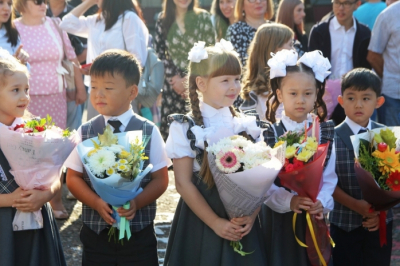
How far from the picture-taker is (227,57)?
388 cm

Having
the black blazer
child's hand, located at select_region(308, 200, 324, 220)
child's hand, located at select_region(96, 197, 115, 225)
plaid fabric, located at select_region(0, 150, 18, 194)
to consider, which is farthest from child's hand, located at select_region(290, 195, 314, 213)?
the black blazer

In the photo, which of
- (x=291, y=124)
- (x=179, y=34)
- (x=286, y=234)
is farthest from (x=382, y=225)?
(x=179, y=34)

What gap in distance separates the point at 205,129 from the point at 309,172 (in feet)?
2.13

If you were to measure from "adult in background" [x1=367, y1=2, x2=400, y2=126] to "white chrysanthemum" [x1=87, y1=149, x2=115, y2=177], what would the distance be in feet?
13.1

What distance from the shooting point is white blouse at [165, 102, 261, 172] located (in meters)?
3.77

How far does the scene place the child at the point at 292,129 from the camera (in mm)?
3914

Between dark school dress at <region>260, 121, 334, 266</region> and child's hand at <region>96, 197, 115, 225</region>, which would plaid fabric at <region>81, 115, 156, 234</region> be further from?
dark school dress at <region>260, 121, 334, 266</region>

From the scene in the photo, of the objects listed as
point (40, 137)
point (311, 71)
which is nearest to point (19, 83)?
point (40, 137)

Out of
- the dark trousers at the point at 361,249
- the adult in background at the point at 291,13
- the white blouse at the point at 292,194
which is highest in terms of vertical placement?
the adult in background at the point at 291,13

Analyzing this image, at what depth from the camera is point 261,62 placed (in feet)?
17.4

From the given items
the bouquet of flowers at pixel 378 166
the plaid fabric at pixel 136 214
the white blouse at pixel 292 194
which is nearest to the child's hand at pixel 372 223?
the bouquet of flowers at pixel 378 166

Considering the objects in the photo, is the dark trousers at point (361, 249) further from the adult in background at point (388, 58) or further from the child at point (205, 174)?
the adult in background at point (388, 58)

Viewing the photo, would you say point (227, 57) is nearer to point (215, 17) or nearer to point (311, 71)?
point (311, 71)

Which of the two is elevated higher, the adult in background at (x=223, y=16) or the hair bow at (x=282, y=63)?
the adult in background at (x=223, y=16)
